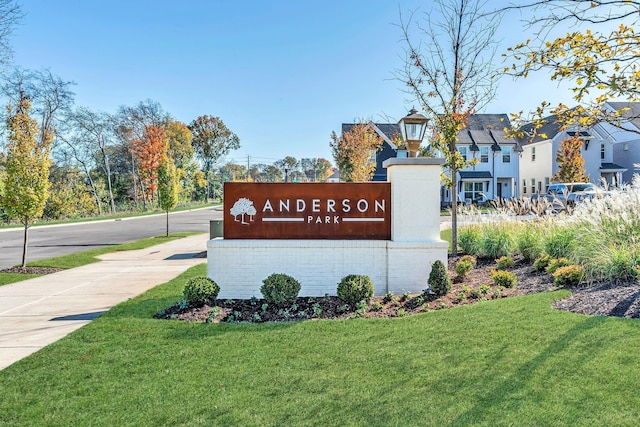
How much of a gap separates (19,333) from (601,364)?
6645 mm

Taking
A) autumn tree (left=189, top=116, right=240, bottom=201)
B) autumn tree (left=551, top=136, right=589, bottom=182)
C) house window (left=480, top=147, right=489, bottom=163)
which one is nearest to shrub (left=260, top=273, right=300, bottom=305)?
autumn tree (left=551, top=136, right=589, bottom=182)

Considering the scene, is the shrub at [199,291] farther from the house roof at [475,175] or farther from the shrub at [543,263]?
the house roof at [475,175]

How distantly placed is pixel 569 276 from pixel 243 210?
533 centimetres

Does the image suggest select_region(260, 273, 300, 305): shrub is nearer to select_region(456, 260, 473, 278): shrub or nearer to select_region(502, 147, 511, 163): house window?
select_region(456, 260, 473, 278): shrub

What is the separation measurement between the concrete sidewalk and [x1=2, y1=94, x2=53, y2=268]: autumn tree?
1.94 meters

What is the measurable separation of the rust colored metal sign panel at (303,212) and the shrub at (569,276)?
8.80ft

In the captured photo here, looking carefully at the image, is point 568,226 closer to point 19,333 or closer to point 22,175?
point 19,333

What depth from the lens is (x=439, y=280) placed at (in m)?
6.57

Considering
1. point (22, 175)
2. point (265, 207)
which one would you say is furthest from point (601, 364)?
point (22, 175)

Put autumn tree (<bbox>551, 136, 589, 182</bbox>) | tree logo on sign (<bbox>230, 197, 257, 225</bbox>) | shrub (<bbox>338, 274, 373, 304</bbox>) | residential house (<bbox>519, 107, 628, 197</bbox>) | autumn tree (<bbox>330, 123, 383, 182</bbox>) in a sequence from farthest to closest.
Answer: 1. residential house (<bbox>519, 107, 628, 197</bbox>)
2. autumn tree (<bbox>551, 136, 589, 182</bbox>)
3. autumn tree (<bbox>330, 123, 383, 182</bbox>)
4. tree logo on sign (<bbox>230, 197, 257, 225</bbox>)
5. shrub (<bbox>338, 274, 373, 304</bbox>)

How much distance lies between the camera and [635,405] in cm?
307

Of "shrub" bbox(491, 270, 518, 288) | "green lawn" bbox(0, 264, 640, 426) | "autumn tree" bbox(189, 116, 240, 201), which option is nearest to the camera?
"green lawn" bbox(0, 264, 640, 426)

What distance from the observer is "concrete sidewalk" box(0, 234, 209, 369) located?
17.5ft

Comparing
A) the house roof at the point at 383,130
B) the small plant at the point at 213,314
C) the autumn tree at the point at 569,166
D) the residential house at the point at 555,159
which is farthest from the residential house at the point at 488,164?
the small plant at the point at 213,314
